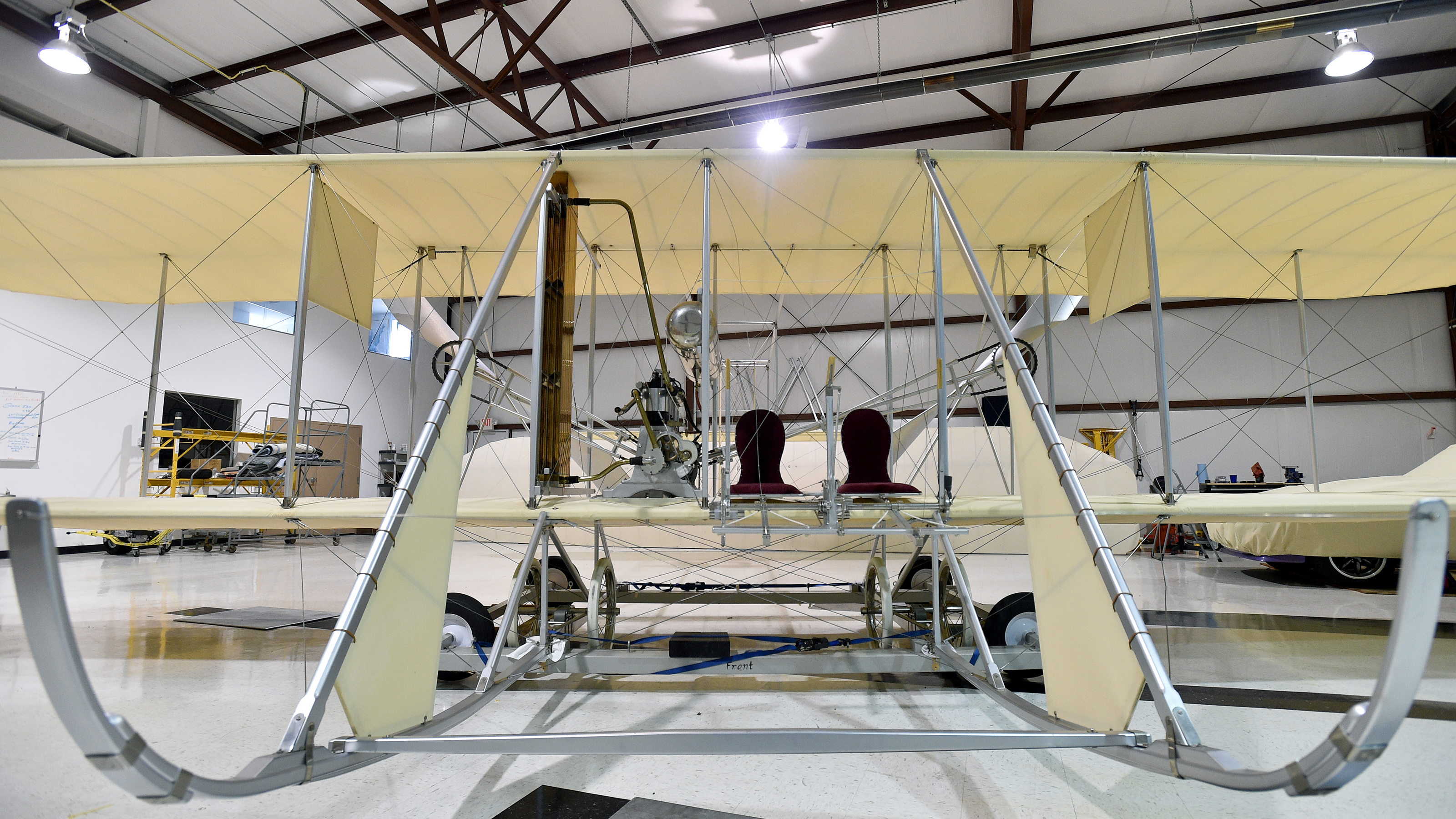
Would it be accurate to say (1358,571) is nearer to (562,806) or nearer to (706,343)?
(706,343)

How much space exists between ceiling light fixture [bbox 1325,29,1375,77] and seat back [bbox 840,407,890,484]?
22.8ft

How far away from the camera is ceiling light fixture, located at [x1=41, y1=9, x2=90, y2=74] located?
609 cm

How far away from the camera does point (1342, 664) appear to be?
11.8 ft

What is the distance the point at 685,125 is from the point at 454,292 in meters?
4.41

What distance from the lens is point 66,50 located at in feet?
20.2

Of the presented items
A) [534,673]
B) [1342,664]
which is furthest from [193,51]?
[1342,664]

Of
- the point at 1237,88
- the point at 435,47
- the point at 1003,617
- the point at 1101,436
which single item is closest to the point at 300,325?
the point at 1003,617

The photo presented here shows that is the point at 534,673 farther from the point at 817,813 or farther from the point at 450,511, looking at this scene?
the point at 817,813

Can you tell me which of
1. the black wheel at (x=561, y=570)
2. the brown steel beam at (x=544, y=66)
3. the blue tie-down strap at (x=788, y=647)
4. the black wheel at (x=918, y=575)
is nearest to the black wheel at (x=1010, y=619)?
the blue tie-down strap at (x=788, y=647)

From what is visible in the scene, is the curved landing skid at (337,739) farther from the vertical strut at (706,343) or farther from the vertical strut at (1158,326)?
the vertical strut at (1158,326)

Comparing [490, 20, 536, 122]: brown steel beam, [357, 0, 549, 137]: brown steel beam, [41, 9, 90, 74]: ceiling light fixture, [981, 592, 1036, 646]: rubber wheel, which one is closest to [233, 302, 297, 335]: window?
[41, 9, 90, 74]: ceiling light fixture

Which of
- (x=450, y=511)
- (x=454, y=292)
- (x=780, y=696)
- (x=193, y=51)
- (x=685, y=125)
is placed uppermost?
(x=193, y=51)

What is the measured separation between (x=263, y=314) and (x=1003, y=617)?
13316 mm

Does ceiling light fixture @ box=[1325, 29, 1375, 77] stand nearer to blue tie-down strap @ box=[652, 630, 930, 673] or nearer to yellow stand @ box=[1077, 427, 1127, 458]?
yellow stand @ box=[1077, 427, 1127, 458]
